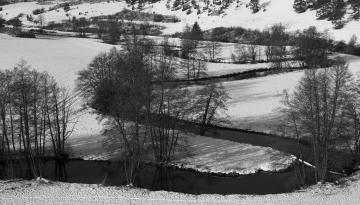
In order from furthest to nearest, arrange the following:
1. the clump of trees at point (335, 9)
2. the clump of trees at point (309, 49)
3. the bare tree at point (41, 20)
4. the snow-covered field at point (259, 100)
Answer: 1. the bare tree at point (41, 20)
2. the clump of trees at point (335, 9)
3. the clump of trees at point (309, 49)
4. the snow-covered field at point (259, 100)

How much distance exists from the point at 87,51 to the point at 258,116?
5693 cm

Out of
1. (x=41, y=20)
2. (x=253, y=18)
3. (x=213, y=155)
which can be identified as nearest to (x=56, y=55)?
(x=213, y=155)

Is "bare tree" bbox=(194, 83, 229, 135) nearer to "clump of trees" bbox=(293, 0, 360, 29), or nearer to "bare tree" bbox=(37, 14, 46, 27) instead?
"clump of trees" bbox=(293, 0, 360, 29)

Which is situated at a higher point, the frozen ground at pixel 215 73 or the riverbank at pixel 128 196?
the frozen ground at pixel 215 73

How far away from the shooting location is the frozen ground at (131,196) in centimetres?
3036

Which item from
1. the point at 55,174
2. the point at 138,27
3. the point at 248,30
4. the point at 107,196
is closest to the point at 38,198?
→ the point at 107,196

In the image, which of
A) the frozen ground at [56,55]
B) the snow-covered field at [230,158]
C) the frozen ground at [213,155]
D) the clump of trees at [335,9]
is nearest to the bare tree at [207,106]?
the frozen ground at [213,155]

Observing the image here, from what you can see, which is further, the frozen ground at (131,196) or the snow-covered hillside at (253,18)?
the snow-covered hillside at (253,18)

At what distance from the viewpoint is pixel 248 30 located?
5084 inches

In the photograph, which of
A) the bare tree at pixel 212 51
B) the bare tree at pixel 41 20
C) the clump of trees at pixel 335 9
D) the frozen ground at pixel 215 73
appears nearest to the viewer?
the frozen ground at pixel 215 73

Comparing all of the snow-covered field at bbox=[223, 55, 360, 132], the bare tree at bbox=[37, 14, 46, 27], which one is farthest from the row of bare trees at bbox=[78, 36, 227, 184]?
the bare tree at bbox=[37, 14, 46, 27]

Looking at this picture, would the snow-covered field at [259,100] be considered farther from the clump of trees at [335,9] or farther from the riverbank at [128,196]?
the clump of trees at [335,9]

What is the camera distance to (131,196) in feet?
102

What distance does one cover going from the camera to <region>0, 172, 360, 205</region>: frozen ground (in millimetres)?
30359
